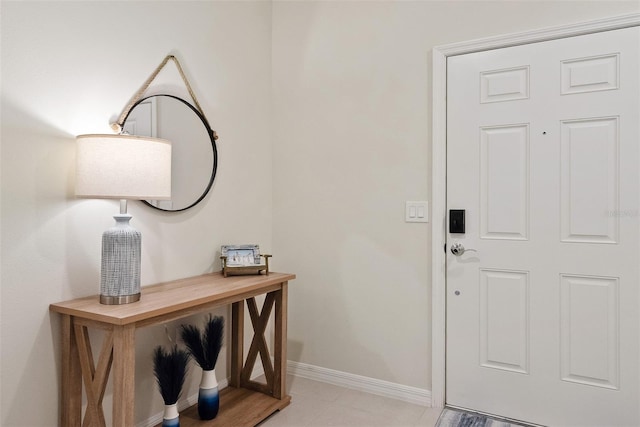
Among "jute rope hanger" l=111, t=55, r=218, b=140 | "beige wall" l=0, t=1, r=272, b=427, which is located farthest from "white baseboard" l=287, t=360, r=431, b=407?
"jute rope hanger" l=111, t=55, r=218, b=140

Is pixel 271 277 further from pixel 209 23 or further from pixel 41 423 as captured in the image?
pixel 209 23

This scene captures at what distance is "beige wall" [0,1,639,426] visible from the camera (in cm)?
154

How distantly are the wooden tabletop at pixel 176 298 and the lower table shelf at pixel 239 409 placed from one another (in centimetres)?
61

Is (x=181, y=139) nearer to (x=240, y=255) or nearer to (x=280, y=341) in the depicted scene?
(x=240, y=255)

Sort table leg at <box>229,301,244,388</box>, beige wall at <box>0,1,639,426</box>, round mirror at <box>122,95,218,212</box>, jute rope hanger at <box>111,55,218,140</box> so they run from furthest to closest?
table leg at <box>229,301,244,388</box>, round mirror at <box>122,95,218,212</box>, jute rope hanger at <box>111,55,218,140</box>, beige wall at <box>0,1,639,426</box>

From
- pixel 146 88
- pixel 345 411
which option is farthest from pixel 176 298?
pixel 345 411

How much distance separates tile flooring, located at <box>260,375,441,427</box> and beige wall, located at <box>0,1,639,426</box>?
0.14 metres

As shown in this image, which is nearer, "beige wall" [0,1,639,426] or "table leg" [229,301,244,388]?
"beige wall" [0,1,639,426]

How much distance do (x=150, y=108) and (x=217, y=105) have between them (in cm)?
49

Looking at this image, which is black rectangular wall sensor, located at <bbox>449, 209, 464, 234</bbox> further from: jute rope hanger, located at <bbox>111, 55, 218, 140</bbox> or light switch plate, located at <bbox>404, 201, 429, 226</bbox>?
jute rope hanger, located at <bbox>111, 55, 218, 140</bbox>

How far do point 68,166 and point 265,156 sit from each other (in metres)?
1.30

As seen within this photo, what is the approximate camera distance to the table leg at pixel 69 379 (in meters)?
1.60

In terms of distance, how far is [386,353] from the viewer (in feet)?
8.00

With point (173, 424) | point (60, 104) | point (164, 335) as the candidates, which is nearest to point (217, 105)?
point (60, 104)
